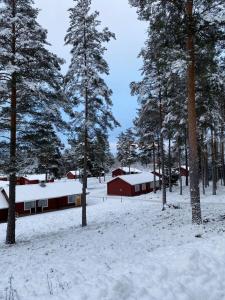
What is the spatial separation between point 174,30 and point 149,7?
182cm

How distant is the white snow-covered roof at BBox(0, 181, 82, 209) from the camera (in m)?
38.9

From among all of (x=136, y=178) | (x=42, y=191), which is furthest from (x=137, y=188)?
(x=42, y=191)

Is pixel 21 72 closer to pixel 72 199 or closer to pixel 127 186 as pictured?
pixel 72 199

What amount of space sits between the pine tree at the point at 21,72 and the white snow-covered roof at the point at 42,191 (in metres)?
21.4

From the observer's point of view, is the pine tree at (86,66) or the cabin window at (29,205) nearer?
the pine tree at (86,66)

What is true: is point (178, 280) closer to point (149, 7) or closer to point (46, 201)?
point (149, 7)

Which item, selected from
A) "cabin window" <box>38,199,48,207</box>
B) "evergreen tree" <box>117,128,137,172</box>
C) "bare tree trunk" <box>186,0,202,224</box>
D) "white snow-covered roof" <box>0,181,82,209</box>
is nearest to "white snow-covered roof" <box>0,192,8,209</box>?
"white snow-covered roof" <box>0,181,82,209</box>

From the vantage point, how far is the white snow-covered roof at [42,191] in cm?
3888

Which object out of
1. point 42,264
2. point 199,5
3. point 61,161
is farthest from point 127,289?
point 61,161

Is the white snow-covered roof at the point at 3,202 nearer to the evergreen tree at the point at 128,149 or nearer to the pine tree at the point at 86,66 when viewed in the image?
the pine tree at the point at 86,66

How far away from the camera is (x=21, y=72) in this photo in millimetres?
16250

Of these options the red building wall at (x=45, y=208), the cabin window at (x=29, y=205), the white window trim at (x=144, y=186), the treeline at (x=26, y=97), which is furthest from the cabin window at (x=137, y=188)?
the treeline at (x=26, y=97)

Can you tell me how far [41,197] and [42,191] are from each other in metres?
1.64

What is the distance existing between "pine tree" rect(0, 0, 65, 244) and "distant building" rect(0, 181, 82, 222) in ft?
69.7
